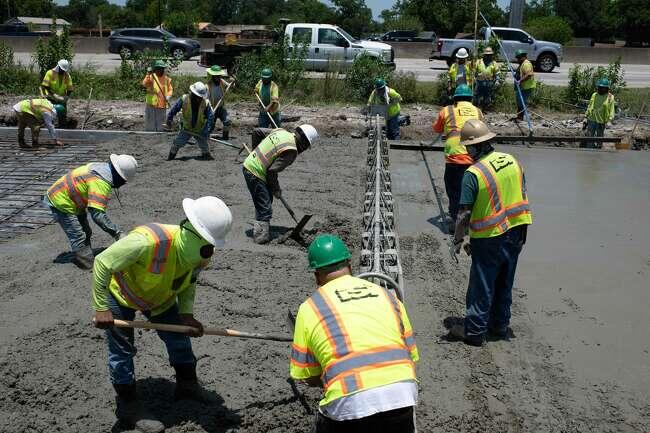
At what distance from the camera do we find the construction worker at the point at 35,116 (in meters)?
10.7

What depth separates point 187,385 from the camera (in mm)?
4105

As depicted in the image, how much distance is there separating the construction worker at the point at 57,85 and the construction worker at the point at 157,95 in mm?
1616

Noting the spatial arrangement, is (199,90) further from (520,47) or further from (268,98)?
(520,47)

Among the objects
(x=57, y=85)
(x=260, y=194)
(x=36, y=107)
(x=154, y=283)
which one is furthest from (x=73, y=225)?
(x=57, y=85)

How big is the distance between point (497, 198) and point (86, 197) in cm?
348

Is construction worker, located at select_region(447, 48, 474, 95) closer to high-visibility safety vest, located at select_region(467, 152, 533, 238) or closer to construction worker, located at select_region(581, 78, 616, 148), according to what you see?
construction worker, located at select_region(581, 78, 616, 148)

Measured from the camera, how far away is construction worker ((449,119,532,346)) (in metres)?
4.79

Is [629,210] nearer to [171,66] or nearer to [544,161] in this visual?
[544,161]

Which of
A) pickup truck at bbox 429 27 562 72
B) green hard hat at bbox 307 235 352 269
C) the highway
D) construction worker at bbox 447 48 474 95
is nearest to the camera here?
green hard hat at bbox 307 235 352 269

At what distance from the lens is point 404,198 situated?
8.88 metres

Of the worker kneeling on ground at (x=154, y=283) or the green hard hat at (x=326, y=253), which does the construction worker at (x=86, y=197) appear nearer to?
the worker kneeling on ground at (x=154, y=283)

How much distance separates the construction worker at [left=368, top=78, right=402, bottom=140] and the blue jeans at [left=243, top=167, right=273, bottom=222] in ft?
18.4

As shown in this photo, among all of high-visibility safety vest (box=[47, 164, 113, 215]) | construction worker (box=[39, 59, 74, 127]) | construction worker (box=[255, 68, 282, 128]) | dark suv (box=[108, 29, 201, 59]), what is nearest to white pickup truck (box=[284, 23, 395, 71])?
dark suv (box=[108, 29, 201, 59])

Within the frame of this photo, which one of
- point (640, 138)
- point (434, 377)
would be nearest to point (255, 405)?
point (434, 377)
